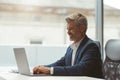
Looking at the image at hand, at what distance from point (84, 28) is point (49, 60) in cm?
145

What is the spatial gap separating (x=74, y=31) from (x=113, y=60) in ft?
2.07

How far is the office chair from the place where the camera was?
3.01 m

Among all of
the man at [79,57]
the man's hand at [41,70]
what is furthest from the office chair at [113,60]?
the man's hand at [41,70]

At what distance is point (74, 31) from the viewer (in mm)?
2764

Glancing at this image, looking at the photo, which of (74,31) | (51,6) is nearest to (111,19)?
(51,6)

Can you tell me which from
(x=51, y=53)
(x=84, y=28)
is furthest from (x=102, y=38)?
(x=84, y=28)

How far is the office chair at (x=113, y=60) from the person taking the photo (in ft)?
9.89

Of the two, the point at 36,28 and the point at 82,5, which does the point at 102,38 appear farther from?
the point at 36,28

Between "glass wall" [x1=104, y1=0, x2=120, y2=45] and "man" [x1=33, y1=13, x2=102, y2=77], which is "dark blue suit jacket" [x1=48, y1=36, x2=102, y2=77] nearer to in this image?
"man" [x1=33, y1=13, x2=102, y2=77]

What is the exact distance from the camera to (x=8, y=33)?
154 inches

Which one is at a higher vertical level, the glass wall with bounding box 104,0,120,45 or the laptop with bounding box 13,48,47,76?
the glass wall with bounding box 104,0,120,45

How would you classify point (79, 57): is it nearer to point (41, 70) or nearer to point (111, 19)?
point (41, 70)

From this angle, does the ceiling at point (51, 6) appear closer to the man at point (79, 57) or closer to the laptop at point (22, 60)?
the man at point (79, 57)

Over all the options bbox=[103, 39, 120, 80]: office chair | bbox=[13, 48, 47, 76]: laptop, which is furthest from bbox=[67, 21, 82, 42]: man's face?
bbox=[13, 48, 47, 76]: laptop
